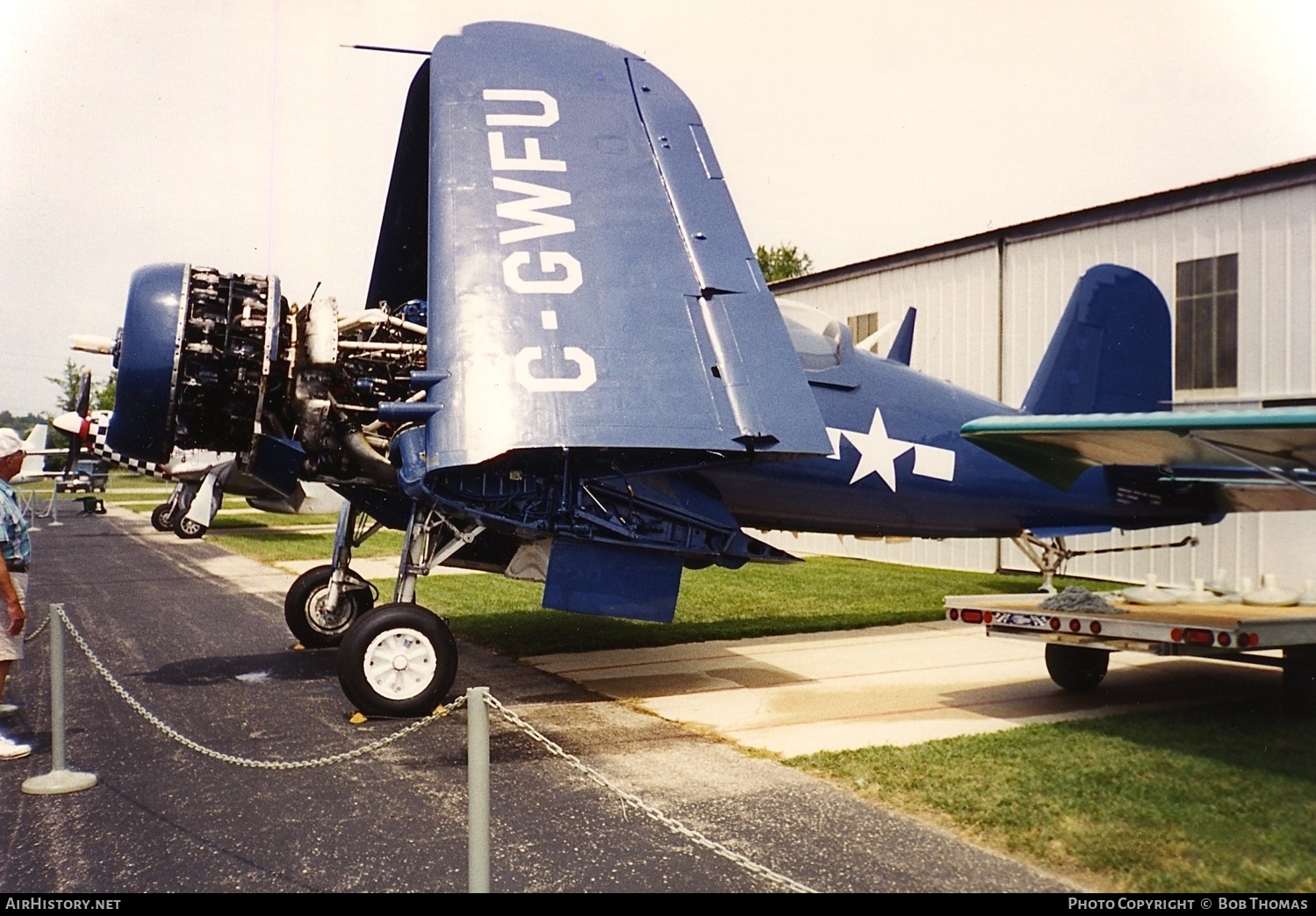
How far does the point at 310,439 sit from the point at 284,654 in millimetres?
2728

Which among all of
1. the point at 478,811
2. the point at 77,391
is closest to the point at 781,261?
the point at 77,391

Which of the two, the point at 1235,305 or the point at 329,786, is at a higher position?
the point at 1235,305

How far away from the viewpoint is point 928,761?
557 cm

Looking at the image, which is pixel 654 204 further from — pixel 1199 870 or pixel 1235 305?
pixel 1235 305

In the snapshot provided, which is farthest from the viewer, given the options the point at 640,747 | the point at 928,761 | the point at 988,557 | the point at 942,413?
the point at 988,557

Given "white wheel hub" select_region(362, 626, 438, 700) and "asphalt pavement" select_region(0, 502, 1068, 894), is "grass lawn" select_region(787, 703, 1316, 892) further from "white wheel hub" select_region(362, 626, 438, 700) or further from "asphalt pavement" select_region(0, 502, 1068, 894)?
"white wheel hub" select_region(362, 626, 438, 700)

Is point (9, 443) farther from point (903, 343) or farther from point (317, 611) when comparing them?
point (903, 343)

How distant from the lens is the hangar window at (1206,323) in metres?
13.3

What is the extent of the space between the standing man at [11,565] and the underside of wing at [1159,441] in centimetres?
545

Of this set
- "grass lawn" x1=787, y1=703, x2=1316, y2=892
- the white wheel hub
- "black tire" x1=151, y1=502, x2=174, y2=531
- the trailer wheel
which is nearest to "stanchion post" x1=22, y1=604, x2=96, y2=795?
the white wheel hub

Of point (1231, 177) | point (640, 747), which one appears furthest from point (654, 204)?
point (1231, 177)

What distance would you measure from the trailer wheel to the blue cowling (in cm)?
735

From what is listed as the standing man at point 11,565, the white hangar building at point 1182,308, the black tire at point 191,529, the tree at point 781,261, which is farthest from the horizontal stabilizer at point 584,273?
the tree at point 781,261

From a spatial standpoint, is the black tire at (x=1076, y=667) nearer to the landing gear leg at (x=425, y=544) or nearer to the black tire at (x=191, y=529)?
the landing gear leg at (x=425, y=544)
